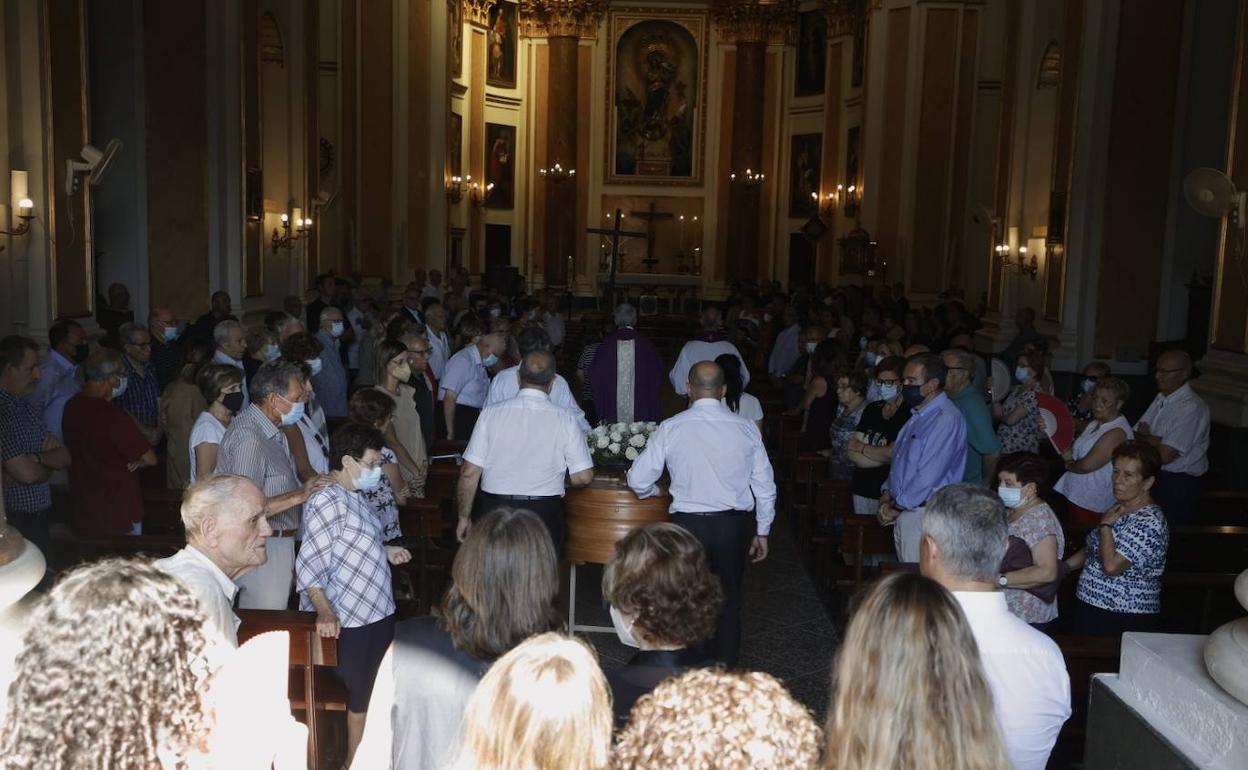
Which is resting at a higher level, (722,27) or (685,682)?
(722,27)

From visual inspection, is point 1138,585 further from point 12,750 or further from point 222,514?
point 12,750

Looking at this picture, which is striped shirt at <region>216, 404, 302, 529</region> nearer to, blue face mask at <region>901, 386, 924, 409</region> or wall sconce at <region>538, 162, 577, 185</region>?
blue face mask at <region>901, 386, 924, 409</region>

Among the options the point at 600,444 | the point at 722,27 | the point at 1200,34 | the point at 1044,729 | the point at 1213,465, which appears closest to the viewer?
the point at 1044,729

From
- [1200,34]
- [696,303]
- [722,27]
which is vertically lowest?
[696,303]

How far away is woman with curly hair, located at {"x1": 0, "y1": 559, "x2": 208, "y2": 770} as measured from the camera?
2070 mm

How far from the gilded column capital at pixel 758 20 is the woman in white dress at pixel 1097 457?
22530mm

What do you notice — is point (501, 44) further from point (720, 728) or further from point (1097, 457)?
point (720, 728)

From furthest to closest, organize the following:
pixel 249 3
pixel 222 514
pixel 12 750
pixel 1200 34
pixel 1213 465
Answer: pixel 249 3 < pixel 1200 34 < pixel 1213 465 < pixel 222 514 < pixel 12 750

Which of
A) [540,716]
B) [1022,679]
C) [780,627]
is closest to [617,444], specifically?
[780,627]

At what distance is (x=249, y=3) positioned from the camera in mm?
13383

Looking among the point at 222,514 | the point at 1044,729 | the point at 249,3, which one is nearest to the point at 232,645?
the point at 222,514

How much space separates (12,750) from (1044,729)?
2.65m

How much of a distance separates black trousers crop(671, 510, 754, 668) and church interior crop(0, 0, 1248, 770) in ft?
0.87

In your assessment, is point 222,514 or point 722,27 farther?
point 722,27
